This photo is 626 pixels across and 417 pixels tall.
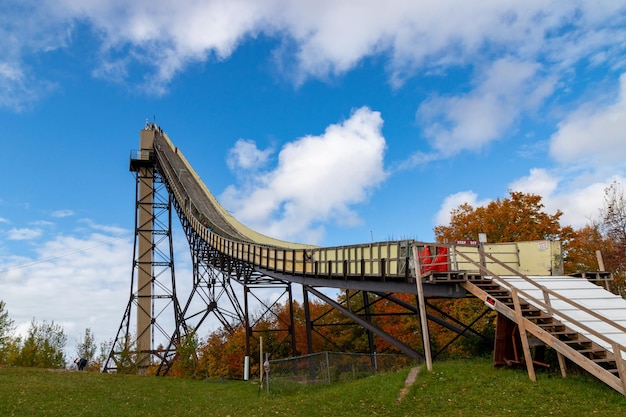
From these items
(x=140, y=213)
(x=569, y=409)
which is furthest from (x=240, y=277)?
(x=569, y=409)

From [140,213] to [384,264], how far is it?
32629 millimetres

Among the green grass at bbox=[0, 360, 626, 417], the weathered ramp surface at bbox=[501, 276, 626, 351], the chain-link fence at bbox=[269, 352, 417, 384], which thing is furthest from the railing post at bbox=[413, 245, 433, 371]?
the chain-link fence at bbox=[269, 352, 417, 384]

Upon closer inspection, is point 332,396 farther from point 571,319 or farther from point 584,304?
point 584,304

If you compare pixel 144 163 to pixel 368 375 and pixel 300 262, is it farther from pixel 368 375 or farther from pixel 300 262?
pixel 368 375

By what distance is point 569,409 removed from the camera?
11477 mm

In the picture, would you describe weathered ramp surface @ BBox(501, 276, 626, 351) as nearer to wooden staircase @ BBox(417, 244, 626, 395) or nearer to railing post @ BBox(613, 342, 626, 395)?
wooden staircase @ BBox(417, 244, 626, 395)

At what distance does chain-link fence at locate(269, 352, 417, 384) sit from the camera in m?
19.9

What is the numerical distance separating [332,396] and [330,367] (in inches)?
139

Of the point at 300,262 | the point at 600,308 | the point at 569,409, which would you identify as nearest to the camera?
the point at 569,409

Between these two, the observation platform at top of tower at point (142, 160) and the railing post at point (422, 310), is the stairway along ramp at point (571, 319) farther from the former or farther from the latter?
the observation platform at top of tower at point (142, 160)

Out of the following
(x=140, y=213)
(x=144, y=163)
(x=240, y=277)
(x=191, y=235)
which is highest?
(x=144, y=163)

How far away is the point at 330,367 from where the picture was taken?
65.9 feet

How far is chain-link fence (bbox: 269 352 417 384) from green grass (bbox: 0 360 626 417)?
0.73 metres

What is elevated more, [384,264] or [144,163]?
[144,163]
